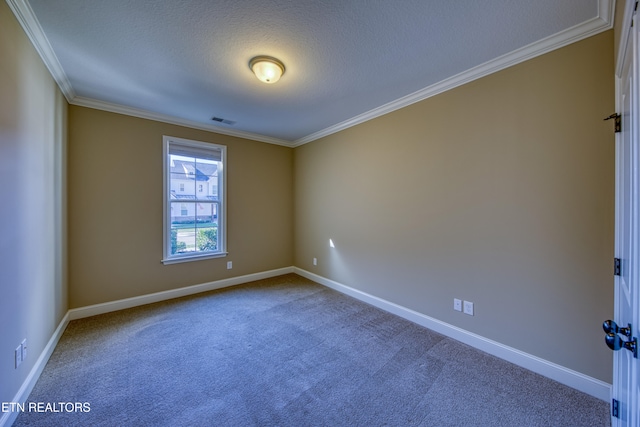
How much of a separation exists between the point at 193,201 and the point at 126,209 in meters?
0.83

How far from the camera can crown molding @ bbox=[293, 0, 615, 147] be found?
166 centimetres

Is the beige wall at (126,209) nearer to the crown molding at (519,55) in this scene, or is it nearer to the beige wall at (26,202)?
the beige wall at (26,202)

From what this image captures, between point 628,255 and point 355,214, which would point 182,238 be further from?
point 628,255

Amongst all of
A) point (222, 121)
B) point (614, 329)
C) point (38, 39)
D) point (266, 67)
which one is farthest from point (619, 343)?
point (222, 121)

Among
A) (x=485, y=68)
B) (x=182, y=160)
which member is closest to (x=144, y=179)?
(x=182, y=160)

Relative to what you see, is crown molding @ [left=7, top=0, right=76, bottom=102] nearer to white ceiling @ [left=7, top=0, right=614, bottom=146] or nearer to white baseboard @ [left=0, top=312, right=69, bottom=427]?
white ceiling @ [left=7, top=0, right=614, bottom=146]

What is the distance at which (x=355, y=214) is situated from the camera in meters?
3.61

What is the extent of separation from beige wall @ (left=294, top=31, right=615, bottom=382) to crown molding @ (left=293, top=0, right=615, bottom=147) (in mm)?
59

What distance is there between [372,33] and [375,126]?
151 centimetres

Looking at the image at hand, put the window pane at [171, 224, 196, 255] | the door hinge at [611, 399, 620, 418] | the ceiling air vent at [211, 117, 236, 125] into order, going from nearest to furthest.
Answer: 1. the door hinge at [611, 399, 620, 418]
2. the ceiling air vent at [211, 117, 236, 125]
3. the window pane at [171, 224, 196, 255]

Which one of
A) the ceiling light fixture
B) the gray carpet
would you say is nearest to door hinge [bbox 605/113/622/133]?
the gray carpet

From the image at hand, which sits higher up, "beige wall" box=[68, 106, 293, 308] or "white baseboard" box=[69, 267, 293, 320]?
"beige wall" box=[68, 106, 293, 308]

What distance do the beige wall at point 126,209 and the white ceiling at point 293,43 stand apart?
450 millimetres

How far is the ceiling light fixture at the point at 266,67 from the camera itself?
6.95 feet
